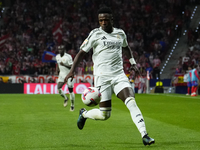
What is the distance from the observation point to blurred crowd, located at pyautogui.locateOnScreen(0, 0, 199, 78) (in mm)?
31422

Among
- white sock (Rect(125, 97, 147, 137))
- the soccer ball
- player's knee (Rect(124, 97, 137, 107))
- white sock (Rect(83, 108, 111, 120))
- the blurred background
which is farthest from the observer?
the blurred background

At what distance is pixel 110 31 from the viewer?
6.97 m

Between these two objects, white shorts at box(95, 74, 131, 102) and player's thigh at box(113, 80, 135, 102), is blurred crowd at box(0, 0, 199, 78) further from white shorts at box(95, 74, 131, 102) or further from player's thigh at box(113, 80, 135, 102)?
player's thigh at box(113, 80, 135, 102)

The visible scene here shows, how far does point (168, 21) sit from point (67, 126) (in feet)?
95.2

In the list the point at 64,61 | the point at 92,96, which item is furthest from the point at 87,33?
the point at 92,96

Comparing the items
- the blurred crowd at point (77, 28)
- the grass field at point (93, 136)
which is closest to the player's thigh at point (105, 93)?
the grass field at point (93, 136)

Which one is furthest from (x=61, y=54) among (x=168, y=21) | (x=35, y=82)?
(x=168, y=21)

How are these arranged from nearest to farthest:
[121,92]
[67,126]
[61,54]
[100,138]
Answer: [121,92] < [100,138] < [67,126] < [61,54]

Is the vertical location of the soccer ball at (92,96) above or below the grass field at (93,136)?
above

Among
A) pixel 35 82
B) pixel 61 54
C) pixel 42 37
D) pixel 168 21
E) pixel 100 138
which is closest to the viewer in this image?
pixel 100 138

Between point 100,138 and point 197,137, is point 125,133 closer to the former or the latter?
point 100,138

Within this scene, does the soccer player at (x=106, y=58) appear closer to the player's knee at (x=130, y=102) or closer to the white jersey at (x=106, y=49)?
the white jersey at (x=106, y=49)

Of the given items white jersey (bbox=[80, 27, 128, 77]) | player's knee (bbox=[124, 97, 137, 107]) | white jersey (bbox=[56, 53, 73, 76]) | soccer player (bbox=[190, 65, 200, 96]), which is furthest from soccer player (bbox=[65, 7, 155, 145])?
soccer player (bbox=[190, 65, 200, 96])

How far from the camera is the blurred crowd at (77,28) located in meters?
31.4
